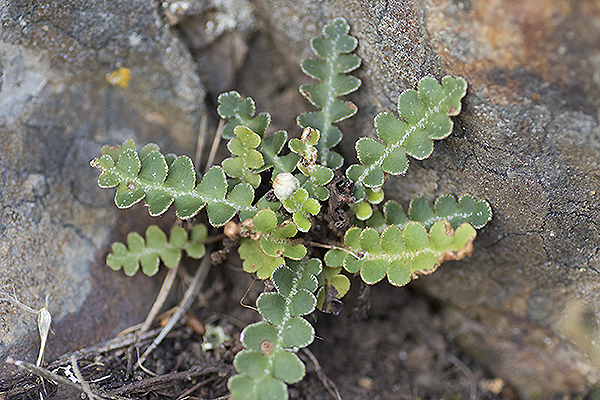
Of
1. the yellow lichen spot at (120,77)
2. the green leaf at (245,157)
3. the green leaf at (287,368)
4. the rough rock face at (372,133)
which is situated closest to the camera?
the rough rock face at (372,133)

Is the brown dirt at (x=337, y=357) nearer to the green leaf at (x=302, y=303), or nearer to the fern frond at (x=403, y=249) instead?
the green leaf at (x=302, y=303)

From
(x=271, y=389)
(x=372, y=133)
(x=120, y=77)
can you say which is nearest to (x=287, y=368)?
(x=271, y=389)

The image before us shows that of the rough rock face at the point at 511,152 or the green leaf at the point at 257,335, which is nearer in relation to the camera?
the rough rock face at the point at 511,152

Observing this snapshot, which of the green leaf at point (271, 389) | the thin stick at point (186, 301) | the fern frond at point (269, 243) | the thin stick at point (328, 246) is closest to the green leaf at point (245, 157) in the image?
the fern frond at point (269, 243)

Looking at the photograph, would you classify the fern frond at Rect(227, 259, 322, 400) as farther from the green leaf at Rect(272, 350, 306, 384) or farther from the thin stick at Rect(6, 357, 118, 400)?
the thin stick at Rect(6, 357, 118, 400)

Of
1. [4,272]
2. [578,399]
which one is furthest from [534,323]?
[4,272]

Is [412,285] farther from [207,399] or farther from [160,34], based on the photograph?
[160,34]

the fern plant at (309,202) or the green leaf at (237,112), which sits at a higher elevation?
the green leaf at (237,112)

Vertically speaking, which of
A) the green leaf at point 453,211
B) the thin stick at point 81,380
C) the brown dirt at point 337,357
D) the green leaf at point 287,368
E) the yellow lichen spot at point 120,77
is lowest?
the brown dirt at point 337,357
